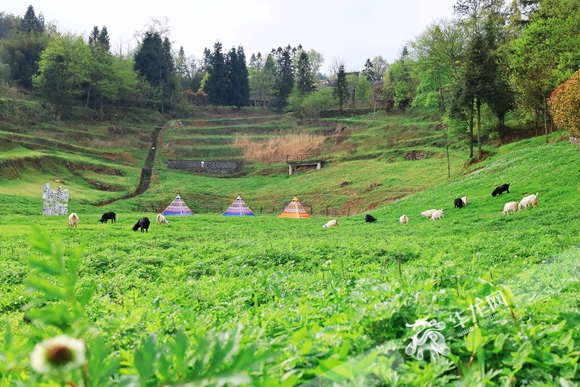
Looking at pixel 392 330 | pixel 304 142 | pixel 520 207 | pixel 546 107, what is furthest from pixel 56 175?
pixel 392 330

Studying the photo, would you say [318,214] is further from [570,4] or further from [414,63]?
[414,63]

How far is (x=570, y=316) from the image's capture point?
2.20m

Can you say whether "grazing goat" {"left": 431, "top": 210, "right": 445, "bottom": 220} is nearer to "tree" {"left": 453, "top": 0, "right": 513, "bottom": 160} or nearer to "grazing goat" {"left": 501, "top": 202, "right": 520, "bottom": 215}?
"grazing goat" {"left": 501, "top": 202, "right": 520, "bottom": 215}

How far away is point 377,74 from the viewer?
106 m

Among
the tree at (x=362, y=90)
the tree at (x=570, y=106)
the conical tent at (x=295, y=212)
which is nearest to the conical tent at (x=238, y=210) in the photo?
the conical tent at (x=295, y=212)

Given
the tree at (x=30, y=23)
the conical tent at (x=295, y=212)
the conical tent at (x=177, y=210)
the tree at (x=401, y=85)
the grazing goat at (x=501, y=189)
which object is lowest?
the conical tent at (x=295, y=212)

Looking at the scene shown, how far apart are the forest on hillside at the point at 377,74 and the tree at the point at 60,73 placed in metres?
0.15

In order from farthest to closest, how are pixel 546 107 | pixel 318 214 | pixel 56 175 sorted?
pixel 56 175, pixel 318 214, pixel 546 107

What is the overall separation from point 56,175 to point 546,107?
42.4m

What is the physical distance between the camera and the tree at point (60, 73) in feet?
202

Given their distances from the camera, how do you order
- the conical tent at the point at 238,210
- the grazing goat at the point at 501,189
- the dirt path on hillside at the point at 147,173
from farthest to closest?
1. the dirt path on hillside at the point at 147,173
2. the conical tent at the point at 238,210
3. the grazing goat at the point at 501,189

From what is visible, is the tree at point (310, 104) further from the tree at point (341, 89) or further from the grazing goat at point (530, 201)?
the grazing goat at point (530, 201)

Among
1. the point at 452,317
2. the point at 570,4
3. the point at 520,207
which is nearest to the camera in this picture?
the point at 452,317

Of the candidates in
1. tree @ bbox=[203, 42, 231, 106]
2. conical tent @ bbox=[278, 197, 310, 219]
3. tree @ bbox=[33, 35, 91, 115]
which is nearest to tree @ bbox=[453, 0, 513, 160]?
conical tent @ bbox=[278, 197, 310, 219]
